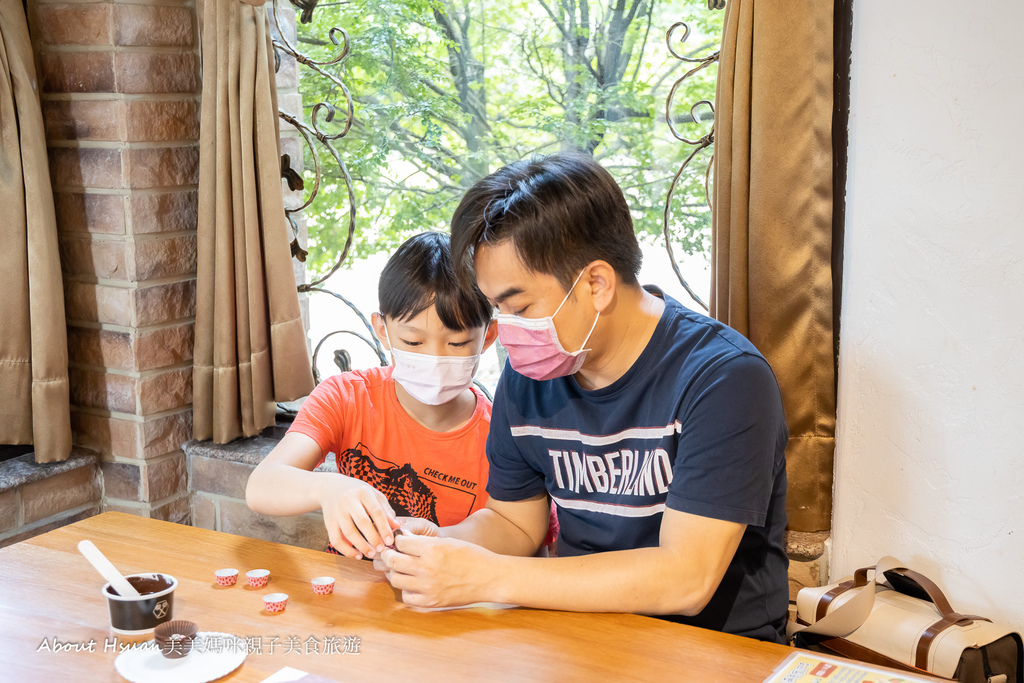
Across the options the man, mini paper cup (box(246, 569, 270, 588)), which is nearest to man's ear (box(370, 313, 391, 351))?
the man

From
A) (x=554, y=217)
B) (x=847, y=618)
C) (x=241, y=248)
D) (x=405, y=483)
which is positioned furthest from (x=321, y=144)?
(x=847, y=618)

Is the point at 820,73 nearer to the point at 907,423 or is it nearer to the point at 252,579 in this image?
the point at 907,423

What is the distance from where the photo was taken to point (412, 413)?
1837mm

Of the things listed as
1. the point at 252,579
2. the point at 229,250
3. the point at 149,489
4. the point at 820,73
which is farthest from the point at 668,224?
the point at 149,489

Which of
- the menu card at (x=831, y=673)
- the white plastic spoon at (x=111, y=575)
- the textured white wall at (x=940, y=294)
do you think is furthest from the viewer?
the textured white wall at (x=940, y=294)

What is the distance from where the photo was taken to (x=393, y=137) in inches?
91.8

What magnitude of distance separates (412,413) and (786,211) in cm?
86

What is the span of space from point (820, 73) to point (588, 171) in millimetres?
518

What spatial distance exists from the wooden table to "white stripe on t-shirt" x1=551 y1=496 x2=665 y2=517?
9.0 inches

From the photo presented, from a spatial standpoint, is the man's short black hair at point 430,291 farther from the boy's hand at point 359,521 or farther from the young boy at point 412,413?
the boy's hand at point 359,521

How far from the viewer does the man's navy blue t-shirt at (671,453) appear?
1261 millimetres

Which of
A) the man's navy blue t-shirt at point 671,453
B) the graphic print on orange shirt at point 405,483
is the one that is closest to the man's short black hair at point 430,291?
the man's navy blue t-shirt at point 671,453

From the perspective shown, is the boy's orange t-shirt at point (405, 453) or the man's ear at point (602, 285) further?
the boy's orange t-shirt at point (405, 453)

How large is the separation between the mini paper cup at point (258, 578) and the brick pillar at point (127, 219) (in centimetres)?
107
